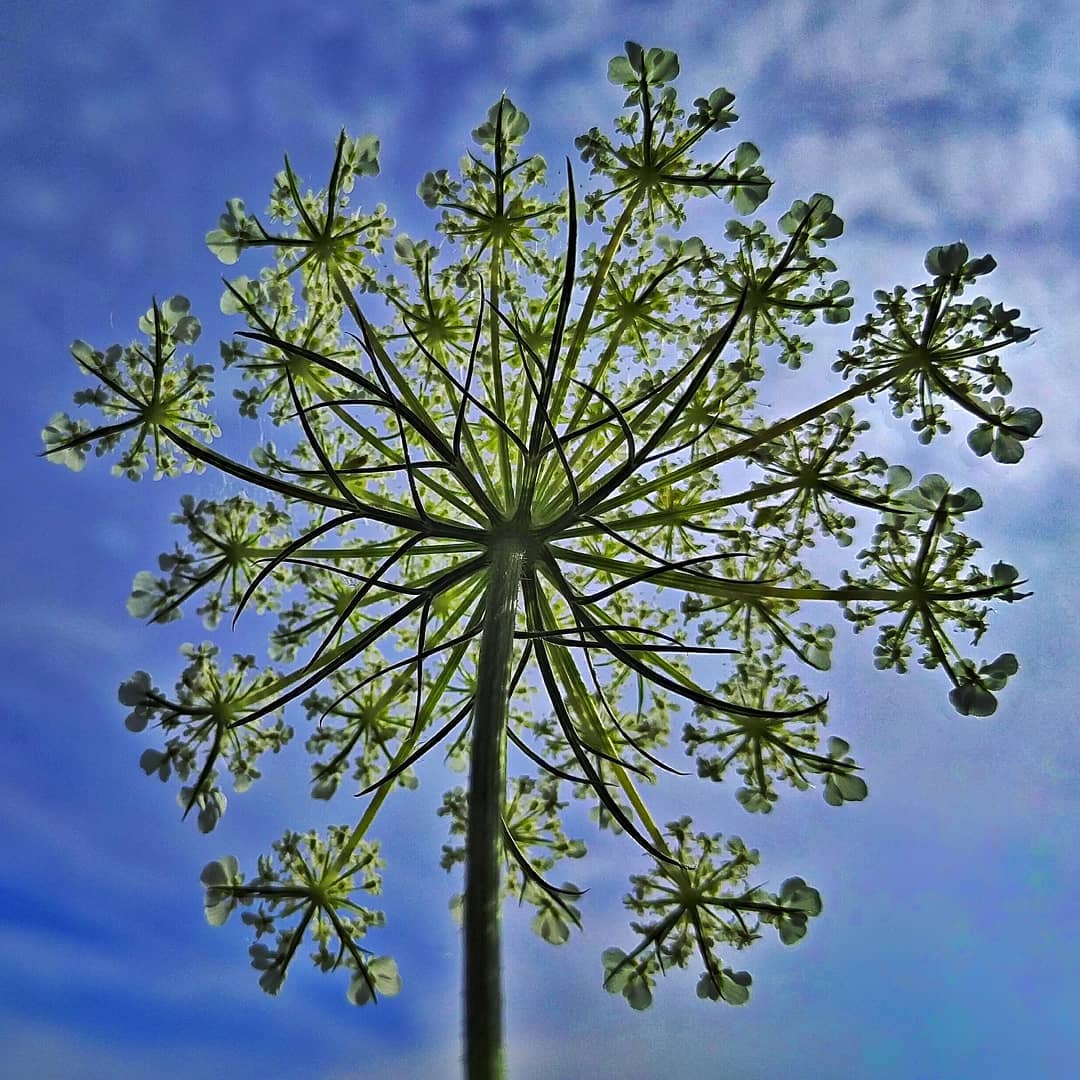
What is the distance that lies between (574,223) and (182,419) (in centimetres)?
271

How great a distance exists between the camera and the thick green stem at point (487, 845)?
10.3ft

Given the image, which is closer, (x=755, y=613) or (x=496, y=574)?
(x=496, y=574)

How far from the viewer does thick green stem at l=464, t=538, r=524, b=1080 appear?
10.3 feet

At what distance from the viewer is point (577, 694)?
494 centimetres

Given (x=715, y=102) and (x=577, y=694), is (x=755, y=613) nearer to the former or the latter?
(x=577, y=694)

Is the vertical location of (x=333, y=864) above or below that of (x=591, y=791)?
below

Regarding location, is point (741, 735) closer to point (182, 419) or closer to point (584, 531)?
point (584, 531)

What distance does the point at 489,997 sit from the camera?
10.6 feet

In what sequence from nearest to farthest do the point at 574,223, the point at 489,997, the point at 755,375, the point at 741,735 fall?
the point at 489,997 < the point at 574,223 < the point at 741,735 < the point at 755,375

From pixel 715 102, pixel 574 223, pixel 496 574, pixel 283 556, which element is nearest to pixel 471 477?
pixel 496 574

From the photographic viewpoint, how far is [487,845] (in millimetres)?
3568

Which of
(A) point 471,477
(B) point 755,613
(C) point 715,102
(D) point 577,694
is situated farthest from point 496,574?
(C) point 715,102

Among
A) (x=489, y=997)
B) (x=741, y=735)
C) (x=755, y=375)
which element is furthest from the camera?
(x=755, y=375)

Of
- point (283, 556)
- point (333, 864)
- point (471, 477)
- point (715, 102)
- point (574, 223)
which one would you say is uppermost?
point (715, 102)
